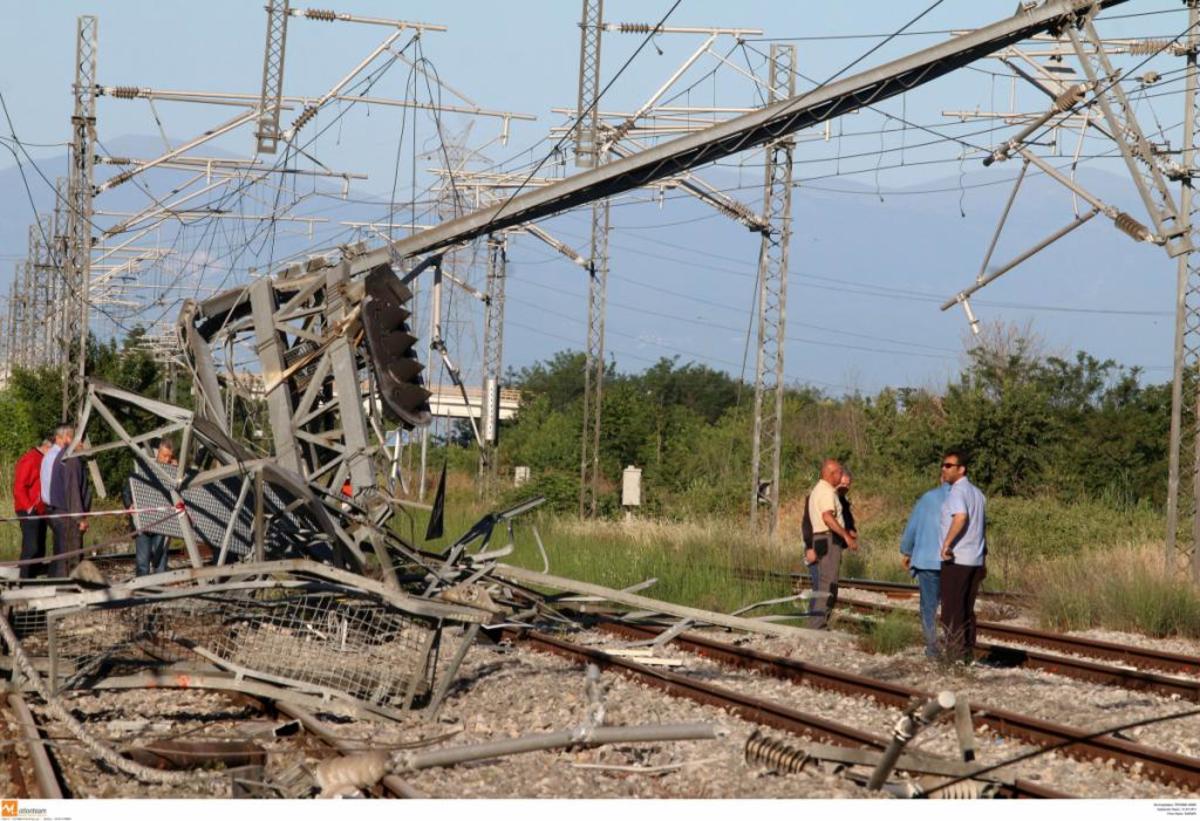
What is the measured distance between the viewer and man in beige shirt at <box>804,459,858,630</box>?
636 inches

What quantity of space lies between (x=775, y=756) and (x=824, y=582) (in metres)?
7.51

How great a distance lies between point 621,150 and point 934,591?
1931cm

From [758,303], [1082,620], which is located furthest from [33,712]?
[758,303]

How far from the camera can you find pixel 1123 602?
60.7 ft

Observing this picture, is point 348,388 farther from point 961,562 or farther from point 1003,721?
point 1003,721

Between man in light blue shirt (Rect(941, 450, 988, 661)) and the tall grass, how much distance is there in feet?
17.3

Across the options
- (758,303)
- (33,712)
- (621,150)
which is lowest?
(33,712)

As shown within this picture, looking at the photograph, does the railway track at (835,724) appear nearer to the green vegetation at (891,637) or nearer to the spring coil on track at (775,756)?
the spring coil on track at (775,756)

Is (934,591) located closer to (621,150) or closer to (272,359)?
(272,359)

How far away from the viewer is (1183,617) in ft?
59.0

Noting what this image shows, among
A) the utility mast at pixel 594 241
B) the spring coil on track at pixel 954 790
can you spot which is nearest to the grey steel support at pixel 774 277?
the utility mast at pixel 594 241

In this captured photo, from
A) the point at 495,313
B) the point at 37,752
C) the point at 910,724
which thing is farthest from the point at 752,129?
the point at 495,313

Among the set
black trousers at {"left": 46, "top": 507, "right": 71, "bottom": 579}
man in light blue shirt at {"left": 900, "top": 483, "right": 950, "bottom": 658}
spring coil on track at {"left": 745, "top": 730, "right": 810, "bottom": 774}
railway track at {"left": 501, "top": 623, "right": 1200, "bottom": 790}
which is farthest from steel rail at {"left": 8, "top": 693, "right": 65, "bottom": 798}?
black trousers at {"left": 46, "top": 507, "right": 71, "bottom": 579}

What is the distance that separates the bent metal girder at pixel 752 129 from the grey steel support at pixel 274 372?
111 centimetres
